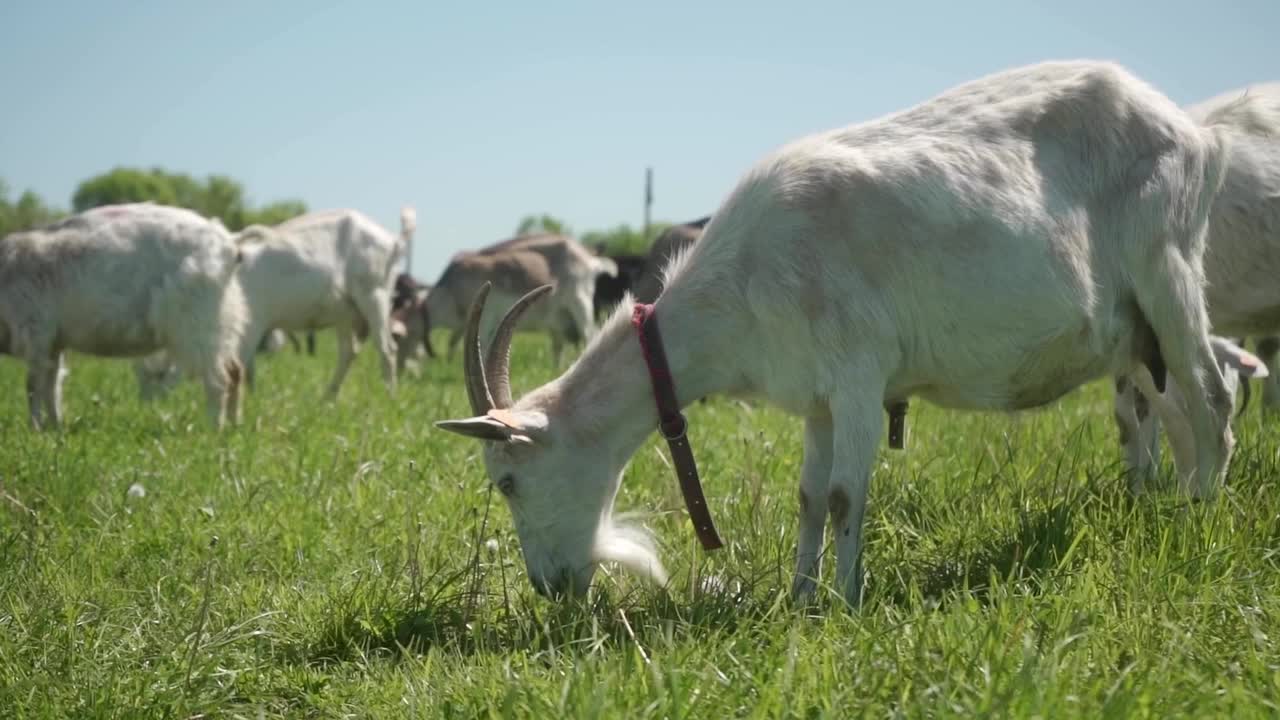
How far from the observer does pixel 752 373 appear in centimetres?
388

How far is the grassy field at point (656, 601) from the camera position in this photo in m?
2.73

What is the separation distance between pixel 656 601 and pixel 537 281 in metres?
13.5

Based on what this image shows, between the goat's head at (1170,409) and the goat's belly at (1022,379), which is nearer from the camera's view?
the goat's belly at (1022,379)

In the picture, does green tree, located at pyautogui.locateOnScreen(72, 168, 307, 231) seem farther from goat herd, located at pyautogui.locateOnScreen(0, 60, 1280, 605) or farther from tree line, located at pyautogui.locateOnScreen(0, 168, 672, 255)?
goat herd, located at pyautogui.locateOnScreen(0, 60, 1280, 605)

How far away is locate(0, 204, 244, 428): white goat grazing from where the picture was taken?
8719 mm

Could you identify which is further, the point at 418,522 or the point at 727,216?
the point at 418,522

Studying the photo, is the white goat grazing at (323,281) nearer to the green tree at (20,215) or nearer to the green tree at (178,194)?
the green tree at (20,215)

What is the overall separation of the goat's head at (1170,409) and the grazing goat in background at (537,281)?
11811 mm

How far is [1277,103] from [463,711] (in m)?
5.13

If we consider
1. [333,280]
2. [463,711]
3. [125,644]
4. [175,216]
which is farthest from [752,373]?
[333,280]

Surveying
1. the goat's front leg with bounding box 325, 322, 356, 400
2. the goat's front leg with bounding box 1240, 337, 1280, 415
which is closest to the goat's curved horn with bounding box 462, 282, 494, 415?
the goat's front leg with bounding box 1240, 337, 1280, 415

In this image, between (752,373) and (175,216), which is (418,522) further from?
(175,216)

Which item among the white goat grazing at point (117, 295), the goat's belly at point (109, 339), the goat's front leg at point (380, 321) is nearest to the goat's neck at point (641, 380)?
the white goat grazing at point (117, 295)

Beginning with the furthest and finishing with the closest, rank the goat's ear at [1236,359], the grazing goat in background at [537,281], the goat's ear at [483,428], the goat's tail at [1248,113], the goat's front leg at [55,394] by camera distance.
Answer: the grazing goat in background at [537,281] → the goat's front leg at [55,394] → the goat's tail at [1248,113] → the goat's ear at [1236,359] → the goat's ear at [483,428]
